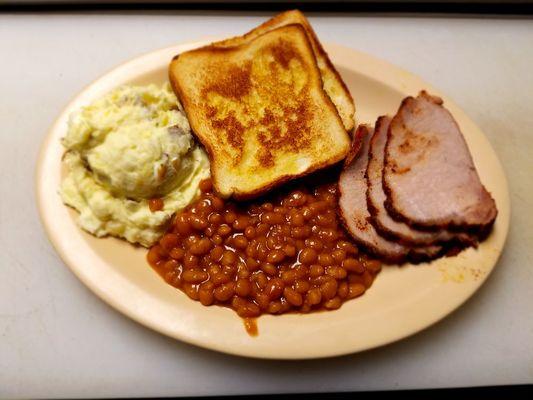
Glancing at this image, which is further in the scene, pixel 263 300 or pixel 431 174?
pixel 431 174

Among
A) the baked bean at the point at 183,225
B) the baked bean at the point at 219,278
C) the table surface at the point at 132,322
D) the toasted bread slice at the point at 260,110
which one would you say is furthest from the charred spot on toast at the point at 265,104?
the table surface at the point at 132,322

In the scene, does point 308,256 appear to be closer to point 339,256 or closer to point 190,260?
point 339,256

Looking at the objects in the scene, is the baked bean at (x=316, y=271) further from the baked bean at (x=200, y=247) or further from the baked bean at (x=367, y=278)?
the baked bean at (x=200, y=247)

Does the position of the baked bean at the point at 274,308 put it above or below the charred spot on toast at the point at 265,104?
below

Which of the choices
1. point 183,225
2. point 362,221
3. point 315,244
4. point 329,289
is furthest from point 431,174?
point 183,225

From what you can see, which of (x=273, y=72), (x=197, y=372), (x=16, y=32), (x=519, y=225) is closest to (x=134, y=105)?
(x=273, y=72)

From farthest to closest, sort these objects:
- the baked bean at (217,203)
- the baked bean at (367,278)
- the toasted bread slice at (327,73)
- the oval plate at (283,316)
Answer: the toasted bread slice at (327,73) < the baked bean at (217,203) < the baked bean at (367,278) < the oval plate at (283,316)
